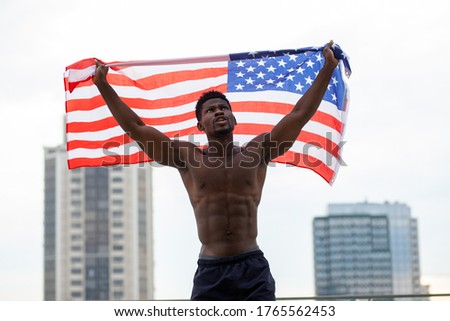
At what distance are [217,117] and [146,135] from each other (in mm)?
545

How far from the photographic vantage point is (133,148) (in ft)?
23.5

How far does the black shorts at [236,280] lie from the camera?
556cm

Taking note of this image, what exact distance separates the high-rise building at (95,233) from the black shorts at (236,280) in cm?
8244

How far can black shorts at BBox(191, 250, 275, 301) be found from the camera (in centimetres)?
556

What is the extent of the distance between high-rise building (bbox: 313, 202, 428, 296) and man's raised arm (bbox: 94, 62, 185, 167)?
4481 inches

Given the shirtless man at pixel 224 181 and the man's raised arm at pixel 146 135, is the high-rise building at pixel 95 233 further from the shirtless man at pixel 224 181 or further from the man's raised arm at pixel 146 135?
the shirtless man at pixel 224 181

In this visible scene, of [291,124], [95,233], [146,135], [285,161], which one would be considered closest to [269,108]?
[285,161]

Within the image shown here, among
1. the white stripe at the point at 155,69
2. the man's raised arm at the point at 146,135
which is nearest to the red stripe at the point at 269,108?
the white stripe at the point at 155,69

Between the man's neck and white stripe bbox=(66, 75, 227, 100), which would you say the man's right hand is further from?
the man's neck

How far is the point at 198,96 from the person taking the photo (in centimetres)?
726

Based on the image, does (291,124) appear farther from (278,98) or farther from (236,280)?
(278,98)

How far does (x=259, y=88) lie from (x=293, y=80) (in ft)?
1.03
